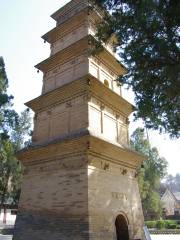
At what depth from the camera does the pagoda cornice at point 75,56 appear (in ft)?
41.7

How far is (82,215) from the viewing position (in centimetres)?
936

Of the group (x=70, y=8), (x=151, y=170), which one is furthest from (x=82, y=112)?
(x=151, y=170)

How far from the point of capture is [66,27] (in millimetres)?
14531

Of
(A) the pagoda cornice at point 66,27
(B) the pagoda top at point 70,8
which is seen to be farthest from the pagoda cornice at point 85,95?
(B) the pagoda top at point 70,8

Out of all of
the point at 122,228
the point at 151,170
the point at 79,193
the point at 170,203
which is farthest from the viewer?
the point at 170,203

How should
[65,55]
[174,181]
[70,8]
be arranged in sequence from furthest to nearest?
[174,181], [70,8], [65,55]

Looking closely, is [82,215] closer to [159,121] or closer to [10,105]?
[159,121]

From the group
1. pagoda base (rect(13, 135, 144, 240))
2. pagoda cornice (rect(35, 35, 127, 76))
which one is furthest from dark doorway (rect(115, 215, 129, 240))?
pagoda cornice (rect(35, 35, 127, 76))

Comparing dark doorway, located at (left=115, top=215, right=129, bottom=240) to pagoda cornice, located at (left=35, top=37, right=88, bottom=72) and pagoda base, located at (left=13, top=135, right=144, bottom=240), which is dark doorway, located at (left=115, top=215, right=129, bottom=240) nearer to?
pagoda base, located at (left=13, top=135, right=144, bottom=240)

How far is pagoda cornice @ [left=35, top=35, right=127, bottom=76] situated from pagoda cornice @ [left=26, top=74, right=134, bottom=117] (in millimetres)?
1535

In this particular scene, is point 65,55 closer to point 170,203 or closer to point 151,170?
point 151,170

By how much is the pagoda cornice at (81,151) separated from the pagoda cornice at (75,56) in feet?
12.9

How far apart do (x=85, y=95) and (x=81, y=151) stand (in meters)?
2.51

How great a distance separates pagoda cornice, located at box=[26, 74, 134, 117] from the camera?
11.4 m
